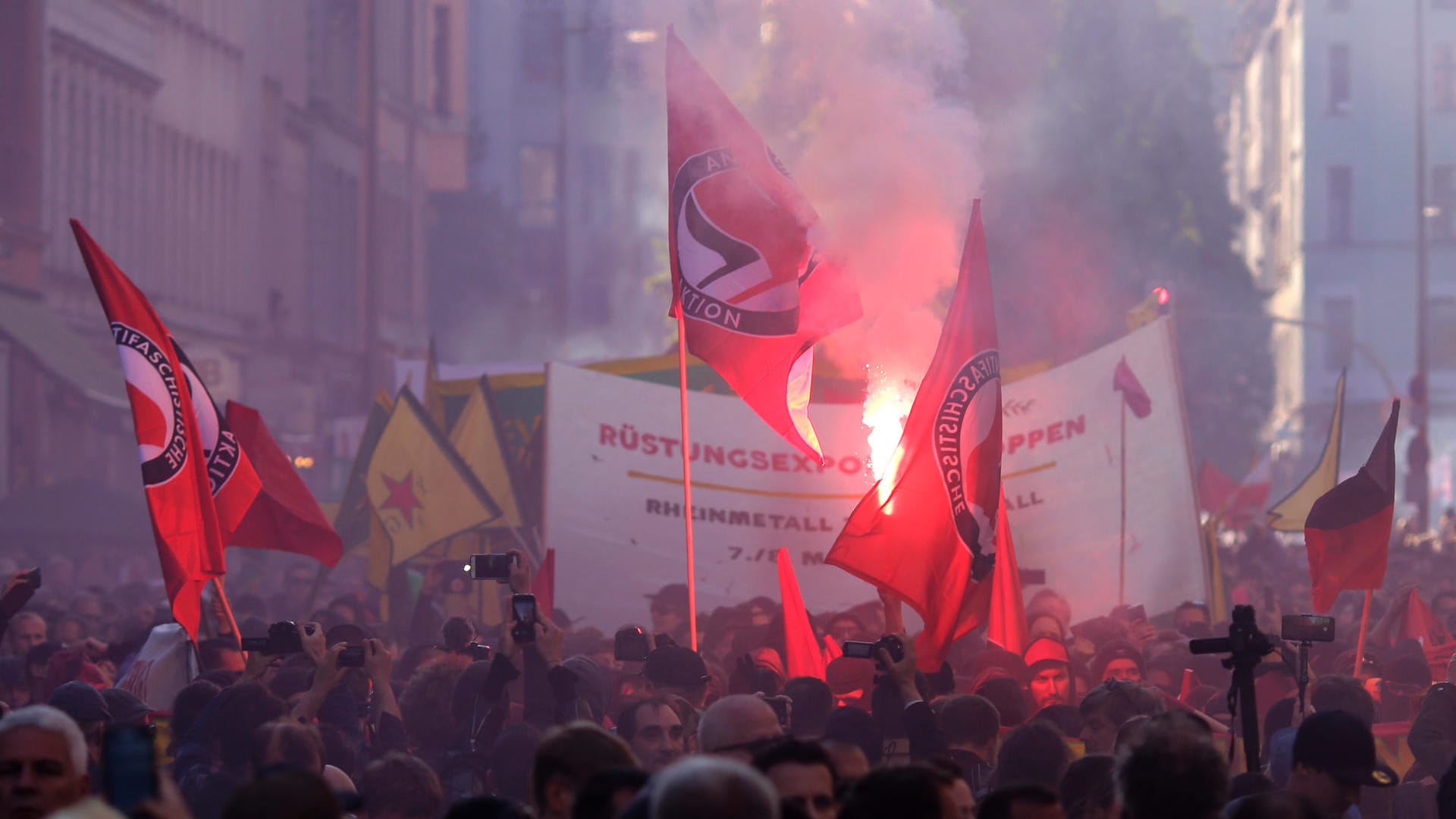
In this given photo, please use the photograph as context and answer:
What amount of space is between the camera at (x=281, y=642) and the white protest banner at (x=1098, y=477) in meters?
7.01

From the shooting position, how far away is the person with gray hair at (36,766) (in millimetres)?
4750

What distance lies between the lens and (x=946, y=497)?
871 cm

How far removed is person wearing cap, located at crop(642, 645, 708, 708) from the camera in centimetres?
796

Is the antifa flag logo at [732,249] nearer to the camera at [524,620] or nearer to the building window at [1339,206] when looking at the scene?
the camera at [524,620]

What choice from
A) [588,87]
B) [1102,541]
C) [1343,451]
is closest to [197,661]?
[1102,541]

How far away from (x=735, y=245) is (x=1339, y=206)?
201 feet

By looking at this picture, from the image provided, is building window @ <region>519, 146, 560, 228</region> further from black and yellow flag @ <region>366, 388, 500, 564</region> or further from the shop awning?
black and yellow flag @ <region>366, 388, 500, 564</region>

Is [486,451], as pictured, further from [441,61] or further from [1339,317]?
[1339,317]

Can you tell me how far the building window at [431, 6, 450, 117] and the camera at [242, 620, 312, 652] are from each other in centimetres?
4407

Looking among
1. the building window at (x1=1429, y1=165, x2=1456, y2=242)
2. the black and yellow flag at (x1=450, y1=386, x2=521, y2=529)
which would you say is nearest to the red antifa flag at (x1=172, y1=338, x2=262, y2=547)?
the black and yellow flag at (x1=450, y1=386, x2=521, y2=529)

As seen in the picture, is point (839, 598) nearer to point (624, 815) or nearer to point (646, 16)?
point (646, 16)

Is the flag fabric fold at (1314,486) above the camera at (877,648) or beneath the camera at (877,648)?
above

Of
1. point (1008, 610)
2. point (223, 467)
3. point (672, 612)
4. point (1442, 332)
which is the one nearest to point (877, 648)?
point (1008, 610)

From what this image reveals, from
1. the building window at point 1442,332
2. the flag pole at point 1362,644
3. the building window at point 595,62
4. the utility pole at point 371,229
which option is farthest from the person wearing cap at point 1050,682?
the building window at point 595,62
